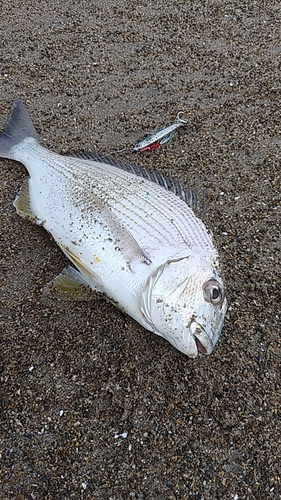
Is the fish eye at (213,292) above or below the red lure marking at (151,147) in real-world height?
below

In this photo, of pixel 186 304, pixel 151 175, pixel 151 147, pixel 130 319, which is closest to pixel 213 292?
pixel 186 304

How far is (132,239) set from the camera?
3.11 metres

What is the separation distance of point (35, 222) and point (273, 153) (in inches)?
85.4

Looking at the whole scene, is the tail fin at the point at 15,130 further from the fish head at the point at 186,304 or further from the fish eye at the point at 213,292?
the fish eye at the point at 213,292

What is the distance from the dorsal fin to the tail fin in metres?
0.48

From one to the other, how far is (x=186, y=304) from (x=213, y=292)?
173 millimetres

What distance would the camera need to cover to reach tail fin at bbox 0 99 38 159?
13.6 ft

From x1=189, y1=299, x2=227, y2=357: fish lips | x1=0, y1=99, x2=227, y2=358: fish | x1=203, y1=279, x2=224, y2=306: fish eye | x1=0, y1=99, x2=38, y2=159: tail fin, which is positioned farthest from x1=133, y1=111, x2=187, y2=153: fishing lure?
x1=189, y1=299, x2=227, y2=357: fish lips

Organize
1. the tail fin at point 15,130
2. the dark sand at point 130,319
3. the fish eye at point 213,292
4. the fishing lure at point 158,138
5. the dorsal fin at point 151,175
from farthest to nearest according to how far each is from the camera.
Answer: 1. the fishing lure at point 158,138
2. the tail fin at point 15,130
3. the dorsal fin at point 151,175
4. the fish eye at point 213,292
5. the dark sand at point 130,319

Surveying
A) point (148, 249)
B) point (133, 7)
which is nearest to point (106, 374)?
point (148, 249)

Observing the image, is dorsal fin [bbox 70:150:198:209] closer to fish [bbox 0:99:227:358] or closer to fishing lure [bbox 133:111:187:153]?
fish [bbox 0:99:227:358]

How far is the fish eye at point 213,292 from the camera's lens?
2.73 meters

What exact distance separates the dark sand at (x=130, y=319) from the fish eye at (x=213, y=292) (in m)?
0.41

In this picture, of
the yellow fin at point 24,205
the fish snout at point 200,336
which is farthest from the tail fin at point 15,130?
the fish snout at point 200,336
